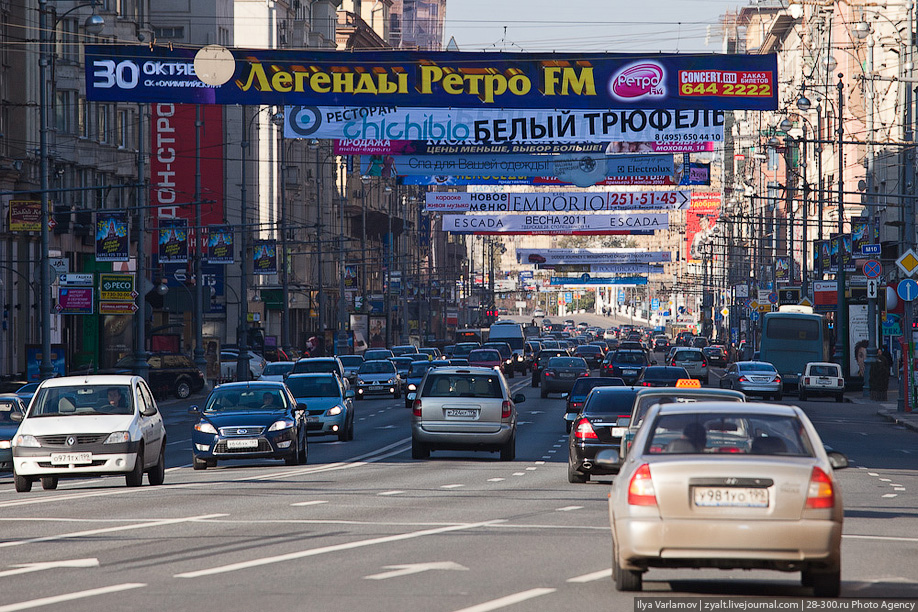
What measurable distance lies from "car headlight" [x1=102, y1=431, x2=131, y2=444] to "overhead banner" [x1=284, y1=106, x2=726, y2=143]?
2114 centimetres

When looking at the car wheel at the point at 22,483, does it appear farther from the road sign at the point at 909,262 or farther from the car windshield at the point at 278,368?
the car windshield at the point at 278,368

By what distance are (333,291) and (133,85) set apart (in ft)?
254

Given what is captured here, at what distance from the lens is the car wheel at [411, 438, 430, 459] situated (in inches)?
1062

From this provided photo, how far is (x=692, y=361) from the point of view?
211 ft

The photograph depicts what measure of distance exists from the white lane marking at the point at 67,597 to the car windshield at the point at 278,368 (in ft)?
127

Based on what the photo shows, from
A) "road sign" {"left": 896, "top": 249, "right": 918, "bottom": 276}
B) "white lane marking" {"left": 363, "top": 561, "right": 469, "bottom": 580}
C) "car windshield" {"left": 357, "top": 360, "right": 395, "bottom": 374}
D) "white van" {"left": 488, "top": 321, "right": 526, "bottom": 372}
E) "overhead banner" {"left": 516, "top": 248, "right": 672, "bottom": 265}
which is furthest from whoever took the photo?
"overhead banner" {"left": 516, "top": 248, "right": 672, "bottom": 265}

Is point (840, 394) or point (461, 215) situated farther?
point (461, 215)

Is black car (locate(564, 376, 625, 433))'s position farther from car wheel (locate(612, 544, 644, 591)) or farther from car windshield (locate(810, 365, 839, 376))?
car wheel (locate(612, 544, 644, 591))

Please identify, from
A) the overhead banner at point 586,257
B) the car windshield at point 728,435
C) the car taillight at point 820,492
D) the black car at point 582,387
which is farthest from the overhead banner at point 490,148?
the overhead banner at point 586,257

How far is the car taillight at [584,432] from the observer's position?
21812mm

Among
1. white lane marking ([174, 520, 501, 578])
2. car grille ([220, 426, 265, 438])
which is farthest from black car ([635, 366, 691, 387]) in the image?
white lane marking ([174, 520, 501, 578])

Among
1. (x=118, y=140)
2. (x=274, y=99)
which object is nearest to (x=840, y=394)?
(x=274, y=99)

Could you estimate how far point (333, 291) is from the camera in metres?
109

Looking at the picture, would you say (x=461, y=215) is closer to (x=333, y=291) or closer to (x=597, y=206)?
(x=597, y=206)
